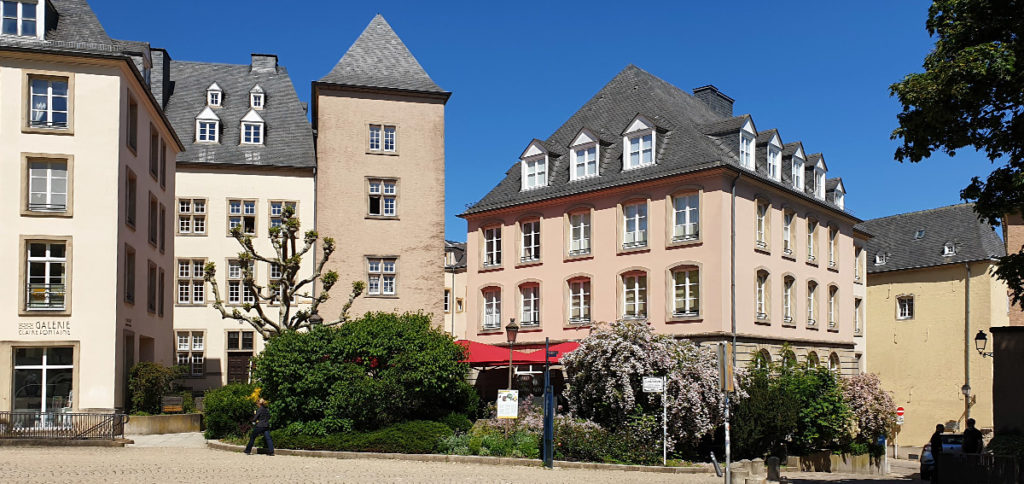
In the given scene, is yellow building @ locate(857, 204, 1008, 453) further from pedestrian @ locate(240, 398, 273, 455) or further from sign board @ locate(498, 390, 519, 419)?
pedestrian @ locate(240, 398, 273, 455)

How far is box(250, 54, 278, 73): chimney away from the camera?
51844 mm

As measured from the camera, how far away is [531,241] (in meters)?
44.8

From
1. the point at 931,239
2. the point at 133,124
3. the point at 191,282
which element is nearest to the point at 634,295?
the point at 133,124

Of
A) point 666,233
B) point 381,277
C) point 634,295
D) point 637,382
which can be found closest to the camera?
point 637,382

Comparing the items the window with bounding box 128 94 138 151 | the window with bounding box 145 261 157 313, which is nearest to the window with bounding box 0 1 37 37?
the window with bounding box 128 94 138 151

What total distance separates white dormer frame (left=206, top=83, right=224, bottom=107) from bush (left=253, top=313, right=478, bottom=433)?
25.5m

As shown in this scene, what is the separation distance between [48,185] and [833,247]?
31.8m

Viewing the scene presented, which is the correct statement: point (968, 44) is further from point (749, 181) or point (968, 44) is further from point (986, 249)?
point (986, 249)

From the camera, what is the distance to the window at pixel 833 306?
45281 mm

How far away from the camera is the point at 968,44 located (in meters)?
17.3

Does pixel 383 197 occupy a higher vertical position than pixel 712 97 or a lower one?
lower

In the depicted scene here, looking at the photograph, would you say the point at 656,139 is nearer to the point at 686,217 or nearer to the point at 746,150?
the point at 746,150

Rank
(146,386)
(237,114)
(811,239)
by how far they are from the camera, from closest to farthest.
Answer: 1. (146,386)
2. (811,239)
3. (237,114)

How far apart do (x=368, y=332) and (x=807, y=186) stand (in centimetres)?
2565
